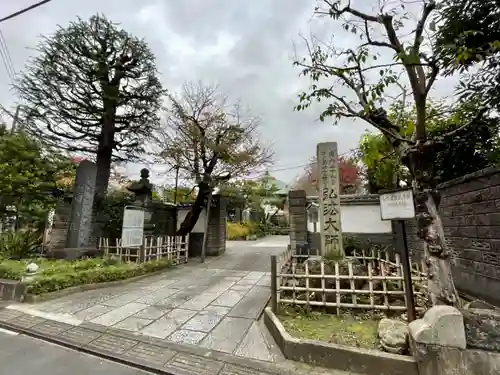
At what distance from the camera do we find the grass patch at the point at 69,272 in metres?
4.93

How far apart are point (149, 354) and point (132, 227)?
533 centimetres

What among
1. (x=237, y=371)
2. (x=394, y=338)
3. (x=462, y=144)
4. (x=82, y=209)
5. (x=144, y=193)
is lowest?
(x=237, y=371)

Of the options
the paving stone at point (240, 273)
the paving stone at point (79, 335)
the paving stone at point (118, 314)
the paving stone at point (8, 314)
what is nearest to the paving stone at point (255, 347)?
the paving stone at point (79, 335)

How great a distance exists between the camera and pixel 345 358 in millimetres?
2617

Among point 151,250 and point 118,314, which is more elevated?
point 151,250

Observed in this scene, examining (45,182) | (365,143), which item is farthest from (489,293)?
(45,182)

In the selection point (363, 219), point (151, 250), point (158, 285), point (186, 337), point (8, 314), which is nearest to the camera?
point (186, 337)

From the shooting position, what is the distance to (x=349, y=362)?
8.52 ft

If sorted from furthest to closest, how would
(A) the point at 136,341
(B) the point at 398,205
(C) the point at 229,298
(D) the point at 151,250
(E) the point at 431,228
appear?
(D) the point at 151,250 < (C) the point at 229,298 < (A) the point at 136,341 < (B) the point at 398,205 < (E) the point at 431,228

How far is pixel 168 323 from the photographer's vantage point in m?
3.84

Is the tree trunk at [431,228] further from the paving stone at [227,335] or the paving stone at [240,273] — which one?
the paving stone at [240,273]

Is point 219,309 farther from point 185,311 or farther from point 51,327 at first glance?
point 51,327

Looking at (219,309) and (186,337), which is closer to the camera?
(186,337)

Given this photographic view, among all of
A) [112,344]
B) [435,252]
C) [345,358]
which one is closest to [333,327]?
[345,358]
